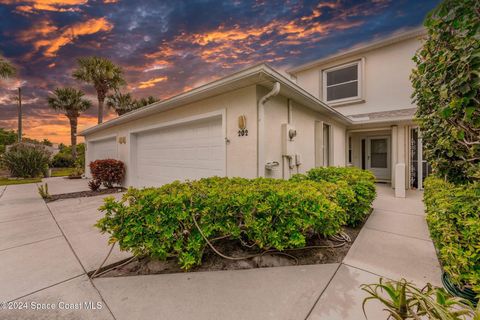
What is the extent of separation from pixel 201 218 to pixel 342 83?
1028 cm

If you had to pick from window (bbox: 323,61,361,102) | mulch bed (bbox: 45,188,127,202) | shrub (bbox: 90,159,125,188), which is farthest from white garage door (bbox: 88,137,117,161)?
→ window (bbox: 323,61,361,102)

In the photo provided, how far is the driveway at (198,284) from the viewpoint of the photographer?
1822mm

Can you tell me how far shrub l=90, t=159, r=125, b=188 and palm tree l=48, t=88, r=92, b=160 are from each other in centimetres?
1458

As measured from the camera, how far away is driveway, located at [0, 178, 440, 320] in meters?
1.82

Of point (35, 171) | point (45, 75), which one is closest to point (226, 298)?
point (45, 75)

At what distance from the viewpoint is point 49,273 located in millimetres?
2438

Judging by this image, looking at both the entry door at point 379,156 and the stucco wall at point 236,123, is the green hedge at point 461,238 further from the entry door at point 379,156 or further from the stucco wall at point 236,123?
the entry door at point 379,156

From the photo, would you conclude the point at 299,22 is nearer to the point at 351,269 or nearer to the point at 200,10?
the point at 200,10

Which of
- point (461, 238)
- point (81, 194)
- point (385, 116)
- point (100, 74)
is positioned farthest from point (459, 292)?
point (100, 74)

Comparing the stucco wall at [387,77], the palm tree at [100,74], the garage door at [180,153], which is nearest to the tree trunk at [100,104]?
the palm tree at [100,74]

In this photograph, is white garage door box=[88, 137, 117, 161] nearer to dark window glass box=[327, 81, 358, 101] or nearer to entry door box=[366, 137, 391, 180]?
dark window glass box=[327, 81, 358, 101]

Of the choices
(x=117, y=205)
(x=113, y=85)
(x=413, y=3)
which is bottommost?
(x=117, y=205)

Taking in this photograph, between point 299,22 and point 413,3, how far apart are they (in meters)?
4.06

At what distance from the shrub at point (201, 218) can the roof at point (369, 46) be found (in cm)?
932
